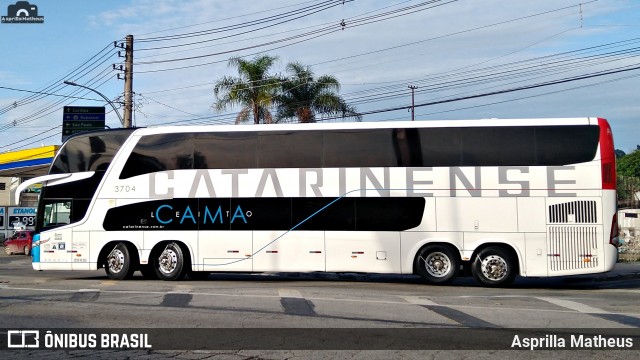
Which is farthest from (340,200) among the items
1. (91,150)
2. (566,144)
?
(91,150)

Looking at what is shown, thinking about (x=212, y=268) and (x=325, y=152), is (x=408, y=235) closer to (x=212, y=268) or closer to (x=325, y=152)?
(x=325, y=152)

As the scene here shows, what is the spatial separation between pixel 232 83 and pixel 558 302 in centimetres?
2239

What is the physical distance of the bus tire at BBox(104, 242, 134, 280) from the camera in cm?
1772

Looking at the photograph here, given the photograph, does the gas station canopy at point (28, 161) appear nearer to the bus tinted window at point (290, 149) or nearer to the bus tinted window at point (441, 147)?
the bus tinted window at point (290, 149)

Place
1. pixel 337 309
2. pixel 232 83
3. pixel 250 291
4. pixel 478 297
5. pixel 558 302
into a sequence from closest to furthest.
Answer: pixel 337 309
pixel 558 302
pixel 478 297
pixel 250 291
pixel 232 83

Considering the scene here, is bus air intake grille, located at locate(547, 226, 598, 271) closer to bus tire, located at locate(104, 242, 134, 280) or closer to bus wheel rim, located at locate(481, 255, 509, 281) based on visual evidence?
bus wheel rim, located at locate(481, 255, 509, 281)

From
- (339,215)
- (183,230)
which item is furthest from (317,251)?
(183,230)

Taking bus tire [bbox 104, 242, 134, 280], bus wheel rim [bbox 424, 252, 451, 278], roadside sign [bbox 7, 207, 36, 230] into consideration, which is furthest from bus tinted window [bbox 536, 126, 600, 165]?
roadside sign [bbox 7, 207, 36, 230]

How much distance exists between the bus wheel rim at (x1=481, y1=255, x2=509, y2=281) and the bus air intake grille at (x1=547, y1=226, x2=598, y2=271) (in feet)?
3.65

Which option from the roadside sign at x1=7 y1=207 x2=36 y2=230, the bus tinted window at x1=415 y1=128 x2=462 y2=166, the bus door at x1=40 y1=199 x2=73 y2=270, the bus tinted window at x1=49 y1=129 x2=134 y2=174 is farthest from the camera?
the roadside sign at x1=7 y1=207 x2=36 y2=230

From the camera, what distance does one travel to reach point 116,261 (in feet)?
58.7

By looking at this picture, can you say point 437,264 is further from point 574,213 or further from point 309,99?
point 309,99

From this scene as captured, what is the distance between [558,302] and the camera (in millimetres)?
12859

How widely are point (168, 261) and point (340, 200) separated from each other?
5.06 metres
